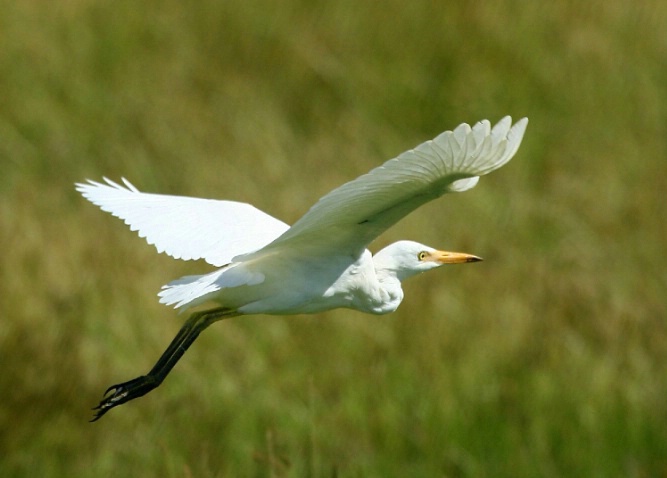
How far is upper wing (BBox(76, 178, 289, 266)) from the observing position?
11.1ft

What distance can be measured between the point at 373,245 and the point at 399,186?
11.6 ft

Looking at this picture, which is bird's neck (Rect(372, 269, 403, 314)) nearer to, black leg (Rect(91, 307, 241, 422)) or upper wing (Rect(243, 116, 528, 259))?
upper wing (Rect(243, 116, 528, 259))

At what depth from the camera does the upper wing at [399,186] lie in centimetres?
290

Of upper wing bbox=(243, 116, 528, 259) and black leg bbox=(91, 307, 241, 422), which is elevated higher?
upper wing bbox=(243, 116, 528, 259)

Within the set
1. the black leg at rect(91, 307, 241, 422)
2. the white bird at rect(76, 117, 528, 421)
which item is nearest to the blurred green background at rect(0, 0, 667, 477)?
the black leg at rect(91, 307, 241, 422)

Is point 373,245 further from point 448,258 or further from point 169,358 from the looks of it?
point 169,358

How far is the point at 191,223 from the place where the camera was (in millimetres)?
3535

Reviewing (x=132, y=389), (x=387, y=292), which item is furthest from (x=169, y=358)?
(x=387, y=292)

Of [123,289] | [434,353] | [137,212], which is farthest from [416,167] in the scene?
[123,289]

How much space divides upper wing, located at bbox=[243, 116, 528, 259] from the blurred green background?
660 millimetres

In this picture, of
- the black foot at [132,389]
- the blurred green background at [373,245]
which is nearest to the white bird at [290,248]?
the black foot at [132,389]

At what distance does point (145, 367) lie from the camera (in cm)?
614

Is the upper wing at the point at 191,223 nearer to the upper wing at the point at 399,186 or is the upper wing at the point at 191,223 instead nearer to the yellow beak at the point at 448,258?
the upper wing at the point at 399,186

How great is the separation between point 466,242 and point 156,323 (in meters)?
1.71
